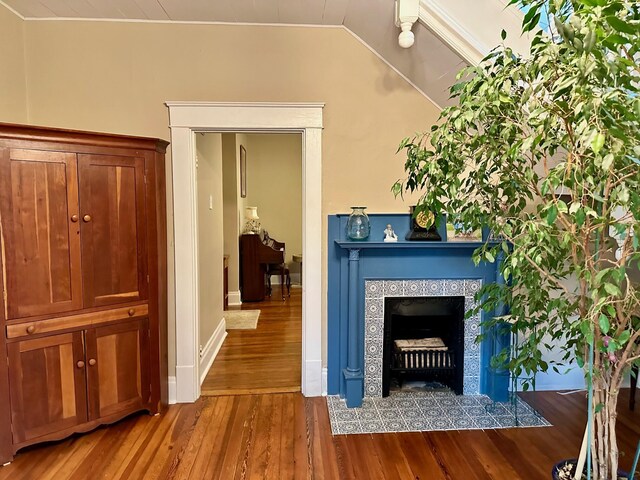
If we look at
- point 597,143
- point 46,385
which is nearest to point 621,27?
point 597,143

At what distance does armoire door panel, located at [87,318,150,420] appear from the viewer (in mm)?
2381

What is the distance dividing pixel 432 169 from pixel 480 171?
0.69ft

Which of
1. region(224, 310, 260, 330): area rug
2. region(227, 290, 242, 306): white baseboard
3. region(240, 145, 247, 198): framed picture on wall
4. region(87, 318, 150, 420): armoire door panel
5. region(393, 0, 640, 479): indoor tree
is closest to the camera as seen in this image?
region(393, 0, 640, 479): indoor tree

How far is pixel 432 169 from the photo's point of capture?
154 centimetres

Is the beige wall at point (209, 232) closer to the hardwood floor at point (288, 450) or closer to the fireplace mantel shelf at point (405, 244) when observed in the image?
the hardwood floor at point (288, 450)

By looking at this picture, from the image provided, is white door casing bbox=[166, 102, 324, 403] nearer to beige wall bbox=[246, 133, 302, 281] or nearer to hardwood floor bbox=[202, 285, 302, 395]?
hardwood floor bbox=[202, 285, 302, 395]

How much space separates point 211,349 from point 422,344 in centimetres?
188

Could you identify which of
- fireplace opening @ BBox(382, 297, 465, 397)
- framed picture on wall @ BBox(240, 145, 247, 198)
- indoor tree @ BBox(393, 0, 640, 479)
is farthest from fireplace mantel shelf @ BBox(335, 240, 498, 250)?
Answer: framed picture on wall @ BBox(240, 145, 247, 198)

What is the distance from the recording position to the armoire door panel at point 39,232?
82.8 inches

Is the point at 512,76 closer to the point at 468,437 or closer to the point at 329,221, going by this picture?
the point at 329,221

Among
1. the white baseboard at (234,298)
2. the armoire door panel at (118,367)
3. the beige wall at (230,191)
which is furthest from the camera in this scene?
the white baseboard at (234,298)

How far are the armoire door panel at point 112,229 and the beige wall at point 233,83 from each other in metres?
0.35

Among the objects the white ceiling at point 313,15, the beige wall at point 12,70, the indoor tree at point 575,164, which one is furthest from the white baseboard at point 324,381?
the beige wall at point 12,70

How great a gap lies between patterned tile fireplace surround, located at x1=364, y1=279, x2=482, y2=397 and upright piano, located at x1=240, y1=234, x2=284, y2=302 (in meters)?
3.09
